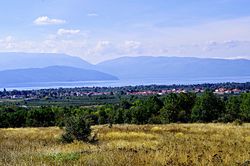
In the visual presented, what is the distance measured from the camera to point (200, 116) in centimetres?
6088

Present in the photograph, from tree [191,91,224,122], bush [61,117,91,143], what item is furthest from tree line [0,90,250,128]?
bush [61,117,91,143]

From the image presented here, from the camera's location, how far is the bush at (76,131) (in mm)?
18719

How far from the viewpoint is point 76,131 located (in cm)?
1883

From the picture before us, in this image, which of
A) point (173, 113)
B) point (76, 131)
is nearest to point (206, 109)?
point (173, 113)

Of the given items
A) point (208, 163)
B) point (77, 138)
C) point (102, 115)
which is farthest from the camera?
point (102, 115)

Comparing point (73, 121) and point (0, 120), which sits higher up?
point (73, 121)

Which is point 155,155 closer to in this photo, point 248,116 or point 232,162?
point 232,162

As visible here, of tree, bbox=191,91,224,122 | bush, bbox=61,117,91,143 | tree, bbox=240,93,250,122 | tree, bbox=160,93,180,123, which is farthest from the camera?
tree, bbox=160,93,180,123

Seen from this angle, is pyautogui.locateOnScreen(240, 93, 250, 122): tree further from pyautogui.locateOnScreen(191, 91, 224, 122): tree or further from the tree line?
pyautogui.locateOnScreen(191, 91, 224, 122): tree

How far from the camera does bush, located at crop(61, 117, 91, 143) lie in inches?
737

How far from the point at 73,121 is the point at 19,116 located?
2228 inches

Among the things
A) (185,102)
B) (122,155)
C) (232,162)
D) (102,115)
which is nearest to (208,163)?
(232,162)

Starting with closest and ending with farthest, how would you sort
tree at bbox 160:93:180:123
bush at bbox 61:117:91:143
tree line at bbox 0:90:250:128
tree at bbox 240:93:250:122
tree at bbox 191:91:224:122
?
bush at bbox 61:117:91:143 → tree at bbox 240:93:250:122 → tree at bbox 191:91:224:122 → tree line at bbox 0:90:250:128 → tree at bbox 160:93:180:123

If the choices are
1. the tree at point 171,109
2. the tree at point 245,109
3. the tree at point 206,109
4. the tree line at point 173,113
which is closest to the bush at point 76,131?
the tree line at point 173,113
